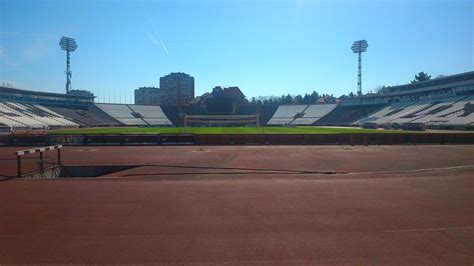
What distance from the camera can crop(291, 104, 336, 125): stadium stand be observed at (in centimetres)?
10947

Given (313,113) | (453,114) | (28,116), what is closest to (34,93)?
(28,116)

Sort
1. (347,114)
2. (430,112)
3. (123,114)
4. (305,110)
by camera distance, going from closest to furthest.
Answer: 1. (430,112)
2. (347,114)
3. (123,114)
4. (305,110)

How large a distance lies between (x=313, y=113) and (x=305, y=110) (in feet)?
18.7

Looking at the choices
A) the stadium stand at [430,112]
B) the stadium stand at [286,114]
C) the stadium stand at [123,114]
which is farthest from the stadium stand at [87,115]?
the stadium stand at [430,112]

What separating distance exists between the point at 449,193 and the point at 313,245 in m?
6.98

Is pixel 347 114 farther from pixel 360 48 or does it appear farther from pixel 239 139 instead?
pixel 239 139

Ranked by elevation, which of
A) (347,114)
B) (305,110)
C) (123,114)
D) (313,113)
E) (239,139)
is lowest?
(239,139)

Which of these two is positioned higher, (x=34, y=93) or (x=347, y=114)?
(x=34, y=93)

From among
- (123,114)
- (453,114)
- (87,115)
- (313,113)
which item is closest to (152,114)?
(123,114)

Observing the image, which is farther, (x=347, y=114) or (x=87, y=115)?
(x=347, y=114)

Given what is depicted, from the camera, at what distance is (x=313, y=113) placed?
116 m

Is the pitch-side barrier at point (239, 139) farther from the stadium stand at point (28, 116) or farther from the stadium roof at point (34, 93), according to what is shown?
the stadium roof at point (34, 93)

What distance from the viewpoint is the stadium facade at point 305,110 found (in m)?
74.3

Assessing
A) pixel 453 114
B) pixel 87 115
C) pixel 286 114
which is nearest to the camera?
pixel 453 114
